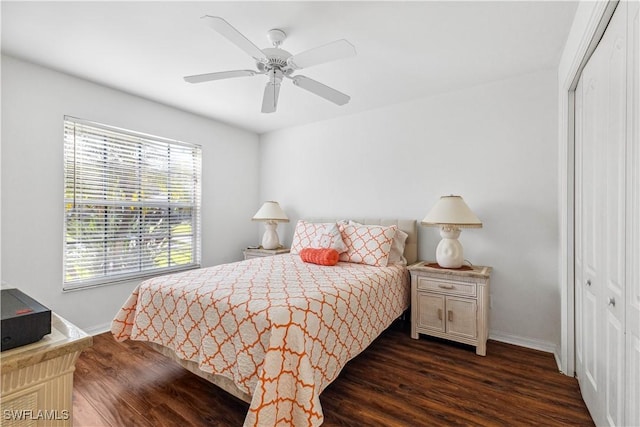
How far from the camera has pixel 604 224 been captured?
5.05 ft

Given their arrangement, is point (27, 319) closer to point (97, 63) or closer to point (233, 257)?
point (97, 63)

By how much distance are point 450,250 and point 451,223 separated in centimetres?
31

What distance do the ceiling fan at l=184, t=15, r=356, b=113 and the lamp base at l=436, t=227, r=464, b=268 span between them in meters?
1.55

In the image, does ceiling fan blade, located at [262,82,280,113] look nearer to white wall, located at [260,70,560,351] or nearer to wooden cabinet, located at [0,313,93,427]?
white wall, located at [260,70,560,351]

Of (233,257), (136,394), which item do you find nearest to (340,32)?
(136,394)

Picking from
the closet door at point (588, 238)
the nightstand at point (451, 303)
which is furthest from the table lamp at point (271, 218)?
the closet door at point (588, 238)

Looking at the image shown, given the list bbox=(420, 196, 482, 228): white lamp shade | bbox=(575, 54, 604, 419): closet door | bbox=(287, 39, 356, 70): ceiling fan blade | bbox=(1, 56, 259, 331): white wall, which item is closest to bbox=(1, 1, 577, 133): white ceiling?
bbox=(1, 56, 259, 331): white wall

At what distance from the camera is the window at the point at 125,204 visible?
286 cm

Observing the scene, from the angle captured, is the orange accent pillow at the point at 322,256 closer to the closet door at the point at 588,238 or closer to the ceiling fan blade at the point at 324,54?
the ceiling fan blade at the point at 324,54

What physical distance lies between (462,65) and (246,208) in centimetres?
333

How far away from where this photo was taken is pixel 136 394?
6.50 ft

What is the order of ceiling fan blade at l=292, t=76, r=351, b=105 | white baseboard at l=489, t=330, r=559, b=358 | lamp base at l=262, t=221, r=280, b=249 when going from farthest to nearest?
lamp base at l=262, t=221, r=280, b=249 < white baseboard at l=489, t=330, r=559, b=358 < ceiling fan blade at l=292, t=76, r=351, b=105

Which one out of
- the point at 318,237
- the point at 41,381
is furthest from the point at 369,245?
the point at 41,381

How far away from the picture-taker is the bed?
1.51 m
